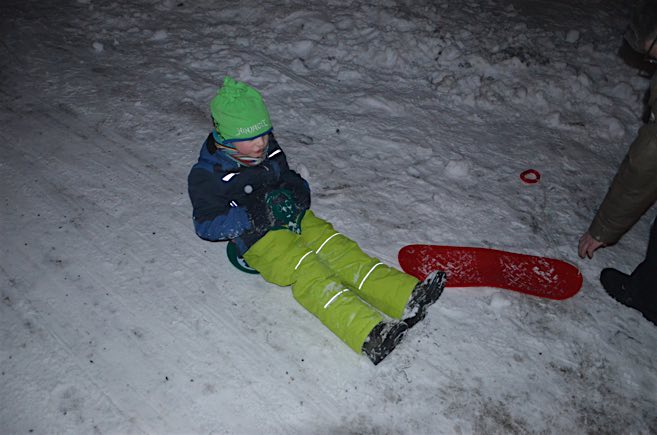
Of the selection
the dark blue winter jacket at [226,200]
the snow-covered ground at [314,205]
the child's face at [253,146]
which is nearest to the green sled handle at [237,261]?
the snow-covered ground at [314,205]

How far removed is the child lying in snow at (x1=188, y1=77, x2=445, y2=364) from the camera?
99.1 inches

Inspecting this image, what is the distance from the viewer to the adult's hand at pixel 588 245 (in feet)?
9.74

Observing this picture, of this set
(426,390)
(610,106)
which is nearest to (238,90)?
(426,390)

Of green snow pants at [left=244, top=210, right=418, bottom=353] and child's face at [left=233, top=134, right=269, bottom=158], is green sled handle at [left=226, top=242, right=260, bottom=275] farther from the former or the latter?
child's face at [left=233, top=134, right=269, bottom=158]

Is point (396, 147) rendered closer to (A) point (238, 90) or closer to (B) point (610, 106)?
(A) point (238, 90)

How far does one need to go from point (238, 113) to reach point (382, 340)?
55.9 inches

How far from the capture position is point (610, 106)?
15.1 ft

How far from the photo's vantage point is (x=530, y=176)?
3.88 metres

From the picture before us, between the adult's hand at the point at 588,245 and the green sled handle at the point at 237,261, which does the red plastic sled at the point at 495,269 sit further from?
the green sled handle at the point at 237,261

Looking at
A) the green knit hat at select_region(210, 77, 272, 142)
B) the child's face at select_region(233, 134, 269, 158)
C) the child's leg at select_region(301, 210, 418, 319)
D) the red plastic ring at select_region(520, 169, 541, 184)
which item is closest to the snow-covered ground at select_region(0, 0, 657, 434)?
the red plastic ring at select_region(520, 169, 541, 184)

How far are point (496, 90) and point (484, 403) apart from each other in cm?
330

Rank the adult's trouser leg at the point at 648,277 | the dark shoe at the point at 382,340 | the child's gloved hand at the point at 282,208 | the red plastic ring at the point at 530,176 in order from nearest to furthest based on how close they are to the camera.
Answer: the dark shoe at the point at 382,340, the adult's trouser leg at the point at 648,277, the child's gloved hand at the point at 282,208, the red plastic ring at the point at 530,176

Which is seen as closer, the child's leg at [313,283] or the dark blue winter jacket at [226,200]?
the child's leg at [313,283]

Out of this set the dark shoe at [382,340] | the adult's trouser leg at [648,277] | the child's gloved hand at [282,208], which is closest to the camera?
the dark shoe at [382,340]
